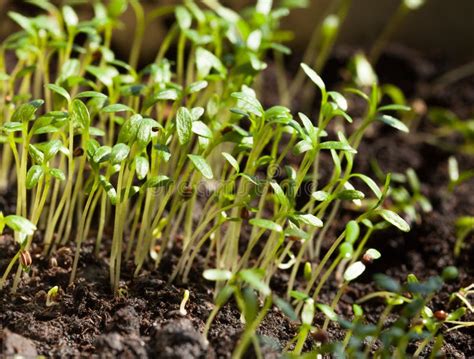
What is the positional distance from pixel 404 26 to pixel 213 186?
1430 millimetres

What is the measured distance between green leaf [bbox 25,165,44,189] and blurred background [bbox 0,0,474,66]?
141 centimetres

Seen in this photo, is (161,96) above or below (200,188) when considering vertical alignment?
above

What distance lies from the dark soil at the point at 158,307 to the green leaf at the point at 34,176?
0.28 m

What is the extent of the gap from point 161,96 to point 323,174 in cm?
81

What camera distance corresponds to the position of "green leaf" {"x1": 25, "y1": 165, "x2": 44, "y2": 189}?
56.5 inches

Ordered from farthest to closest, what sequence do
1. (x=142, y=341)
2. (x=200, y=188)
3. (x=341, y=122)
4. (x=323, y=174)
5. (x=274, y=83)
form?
(x=274, y=83), (x=341, y=122), (x=323, y=174), (x=200, y=188), (x=142, y=341)

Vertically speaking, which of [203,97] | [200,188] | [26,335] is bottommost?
[26,335]

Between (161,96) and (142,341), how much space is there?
54 cm

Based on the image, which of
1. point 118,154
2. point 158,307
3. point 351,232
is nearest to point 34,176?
point 118,154

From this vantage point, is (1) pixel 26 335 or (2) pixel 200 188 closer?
(1) pixel 26 335

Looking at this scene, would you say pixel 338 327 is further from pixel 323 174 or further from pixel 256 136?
pixel 323 174

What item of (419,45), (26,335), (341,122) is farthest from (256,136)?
(419,45)

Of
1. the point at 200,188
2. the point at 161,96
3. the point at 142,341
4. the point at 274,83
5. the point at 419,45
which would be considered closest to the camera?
the point at 142,341

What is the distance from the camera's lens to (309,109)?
2.57m
